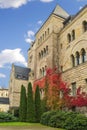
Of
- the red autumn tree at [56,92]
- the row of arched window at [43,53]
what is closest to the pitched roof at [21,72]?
the row of arched window at [43,53]

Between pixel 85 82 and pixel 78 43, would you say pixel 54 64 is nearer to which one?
pixel 78 43

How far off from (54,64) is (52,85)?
29.3ft

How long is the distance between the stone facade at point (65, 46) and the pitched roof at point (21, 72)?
42.5 feet

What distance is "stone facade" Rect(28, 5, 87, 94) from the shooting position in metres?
30.3

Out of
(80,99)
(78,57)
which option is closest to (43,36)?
(78,57)

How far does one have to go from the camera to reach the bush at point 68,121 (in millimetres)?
19641

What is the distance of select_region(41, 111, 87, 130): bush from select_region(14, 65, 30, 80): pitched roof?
32366 mm

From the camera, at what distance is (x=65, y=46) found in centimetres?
3659

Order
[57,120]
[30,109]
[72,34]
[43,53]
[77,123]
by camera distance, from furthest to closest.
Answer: [43,53]
[72,34]
[30,109]
[57,120]
[77,123]

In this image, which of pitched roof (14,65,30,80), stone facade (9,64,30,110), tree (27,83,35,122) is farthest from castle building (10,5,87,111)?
tree (27,83,35,122)

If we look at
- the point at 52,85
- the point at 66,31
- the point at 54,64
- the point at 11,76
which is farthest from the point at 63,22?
the point at 11,76

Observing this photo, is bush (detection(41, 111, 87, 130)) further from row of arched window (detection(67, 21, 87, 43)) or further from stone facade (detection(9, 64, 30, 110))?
stone facade (detection(9, 64, 30, 110))

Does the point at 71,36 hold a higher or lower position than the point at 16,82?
higher

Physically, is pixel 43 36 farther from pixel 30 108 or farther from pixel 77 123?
pixel 77 123
